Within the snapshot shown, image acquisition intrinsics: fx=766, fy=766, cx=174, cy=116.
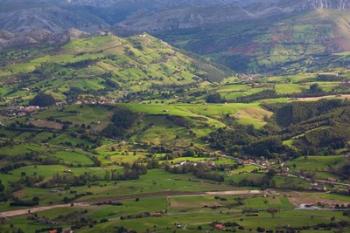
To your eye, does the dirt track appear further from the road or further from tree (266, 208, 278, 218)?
tree (266, 208, 278, 218)

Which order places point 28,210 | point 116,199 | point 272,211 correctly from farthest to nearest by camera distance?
point 116,199
point 28,210
point 272,211

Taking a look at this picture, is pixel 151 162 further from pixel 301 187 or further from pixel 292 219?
pixel 292 219

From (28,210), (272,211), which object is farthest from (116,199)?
(272,211)

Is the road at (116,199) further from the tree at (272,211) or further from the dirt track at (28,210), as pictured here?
the tree at (272,211)

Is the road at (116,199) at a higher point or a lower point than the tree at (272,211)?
higher

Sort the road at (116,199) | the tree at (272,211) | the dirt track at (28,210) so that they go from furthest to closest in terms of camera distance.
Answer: the road at (116,199) < the dirt track at (28,210) < the tree at (272,211)

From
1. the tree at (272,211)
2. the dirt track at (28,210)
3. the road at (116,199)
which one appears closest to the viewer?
the tree at (272,211)

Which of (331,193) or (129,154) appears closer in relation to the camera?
(331,193)

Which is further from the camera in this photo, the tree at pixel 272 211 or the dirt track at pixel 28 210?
the dirt track at pixel 28 210

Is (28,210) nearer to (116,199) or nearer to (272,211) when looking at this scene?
(116,199)

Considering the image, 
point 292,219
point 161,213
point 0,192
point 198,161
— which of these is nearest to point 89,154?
point 198,161

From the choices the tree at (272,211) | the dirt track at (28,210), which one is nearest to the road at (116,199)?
the dirt track at (28,210)
